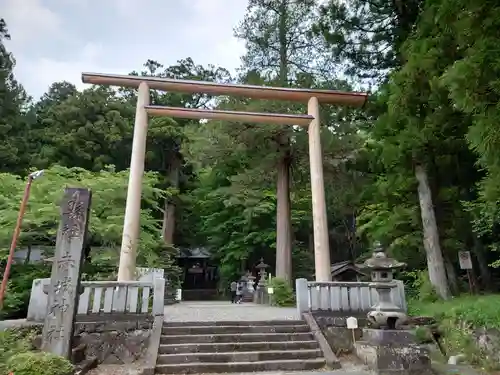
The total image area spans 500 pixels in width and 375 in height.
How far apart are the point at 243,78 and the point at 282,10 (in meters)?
3.78

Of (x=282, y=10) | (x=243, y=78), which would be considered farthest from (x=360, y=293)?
(x=282, y=10)

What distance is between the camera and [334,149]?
13812mm

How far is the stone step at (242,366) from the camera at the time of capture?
5934 millimetres

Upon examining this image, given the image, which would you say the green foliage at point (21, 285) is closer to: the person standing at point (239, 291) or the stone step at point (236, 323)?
the stone step at point (236, 323)

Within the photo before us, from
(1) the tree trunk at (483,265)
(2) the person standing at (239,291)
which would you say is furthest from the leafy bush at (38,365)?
(2) the person standing at (239,291)

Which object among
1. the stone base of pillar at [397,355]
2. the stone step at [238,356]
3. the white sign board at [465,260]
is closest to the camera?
the stone base of pillar at [397,355]

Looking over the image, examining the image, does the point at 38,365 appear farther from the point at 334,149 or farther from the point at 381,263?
the point at 334,149

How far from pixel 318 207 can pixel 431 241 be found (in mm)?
3267

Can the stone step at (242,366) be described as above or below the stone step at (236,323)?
below

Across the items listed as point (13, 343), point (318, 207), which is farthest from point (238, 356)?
point (318, 207)

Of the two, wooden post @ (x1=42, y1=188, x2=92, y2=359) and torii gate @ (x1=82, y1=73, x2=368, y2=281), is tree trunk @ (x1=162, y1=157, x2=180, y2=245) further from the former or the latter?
wooden post @ (x1=42, y1=188, x2=92, y2=359)

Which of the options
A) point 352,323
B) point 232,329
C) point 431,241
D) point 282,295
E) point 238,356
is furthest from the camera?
point 282,295

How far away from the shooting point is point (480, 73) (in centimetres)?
446

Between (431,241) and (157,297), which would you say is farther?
(431,241)
